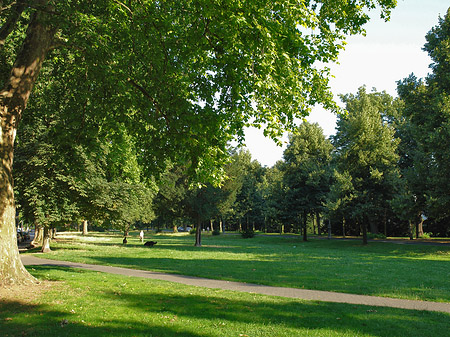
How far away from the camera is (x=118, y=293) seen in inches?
391

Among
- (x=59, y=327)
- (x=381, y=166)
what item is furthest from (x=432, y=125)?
(x=59, y=327)

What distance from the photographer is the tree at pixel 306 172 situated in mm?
43125

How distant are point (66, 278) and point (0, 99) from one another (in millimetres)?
6298

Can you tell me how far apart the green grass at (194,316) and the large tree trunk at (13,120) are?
4.28 ft

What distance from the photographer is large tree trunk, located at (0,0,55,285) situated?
30.7ft

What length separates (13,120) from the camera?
10.0 m

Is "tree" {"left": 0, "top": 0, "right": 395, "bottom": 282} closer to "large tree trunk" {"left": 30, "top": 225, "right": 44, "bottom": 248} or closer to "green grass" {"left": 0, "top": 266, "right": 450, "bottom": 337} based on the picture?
"green grass" {"left": 0, "top": 266, "right": 450, "bottom": 337}

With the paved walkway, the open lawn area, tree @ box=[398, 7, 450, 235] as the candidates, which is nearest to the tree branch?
the open lawn area

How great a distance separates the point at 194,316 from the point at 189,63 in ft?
21.3

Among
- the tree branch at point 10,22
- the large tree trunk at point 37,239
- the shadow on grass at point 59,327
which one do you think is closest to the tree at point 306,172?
the large tree trunk at point 37,239

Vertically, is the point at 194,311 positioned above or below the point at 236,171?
below

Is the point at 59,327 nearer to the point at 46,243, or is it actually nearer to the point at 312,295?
the point at 312,295

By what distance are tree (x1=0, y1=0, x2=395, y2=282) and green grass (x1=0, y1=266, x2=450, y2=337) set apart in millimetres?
2322

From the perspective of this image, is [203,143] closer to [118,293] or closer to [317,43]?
[317,43]
